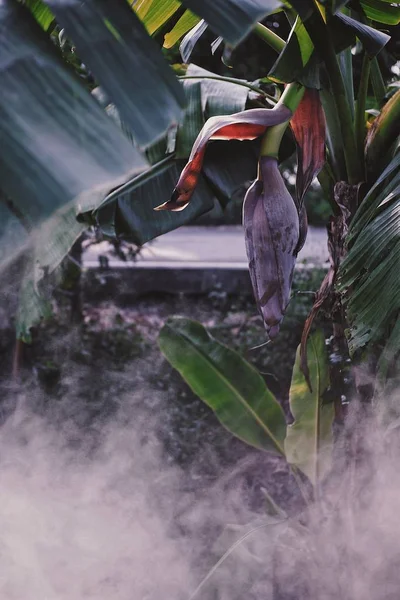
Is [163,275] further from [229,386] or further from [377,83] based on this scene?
[377,83]

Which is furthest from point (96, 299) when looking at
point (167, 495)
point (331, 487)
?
point (331, 487)

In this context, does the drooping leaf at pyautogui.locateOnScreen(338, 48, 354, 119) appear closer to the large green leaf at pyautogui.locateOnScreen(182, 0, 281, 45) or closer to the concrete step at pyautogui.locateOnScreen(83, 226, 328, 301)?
the large green leaf at pyautogui.locateOnScreen(182, 0, 281, 45)

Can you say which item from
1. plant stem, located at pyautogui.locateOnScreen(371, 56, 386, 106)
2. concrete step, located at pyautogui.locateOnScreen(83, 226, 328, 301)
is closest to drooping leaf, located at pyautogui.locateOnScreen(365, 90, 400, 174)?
plant stem, located at pyautogui.locateOnScreen(371, 56, 386, 106)

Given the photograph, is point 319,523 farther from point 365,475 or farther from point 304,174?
point 304,174

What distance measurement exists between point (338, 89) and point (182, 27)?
476 mm

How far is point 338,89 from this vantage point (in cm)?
108

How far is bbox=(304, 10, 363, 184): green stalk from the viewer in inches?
36.0

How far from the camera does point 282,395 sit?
10.3 ft

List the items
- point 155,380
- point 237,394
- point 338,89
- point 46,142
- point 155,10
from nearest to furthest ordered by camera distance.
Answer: point 46,142 → point 338,89 → point 155,10 → point 237,394 → point 155,380

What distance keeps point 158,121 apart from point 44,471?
7.03ft

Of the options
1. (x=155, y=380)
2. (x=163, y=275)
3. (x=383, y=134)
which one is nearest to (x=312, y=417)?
(x=383, y=134)

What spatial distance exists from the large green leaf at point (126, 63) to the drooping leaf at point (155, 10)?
0.80 meters

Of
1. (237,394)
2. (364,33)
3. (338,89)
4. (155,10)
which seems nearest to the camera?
(364,33)

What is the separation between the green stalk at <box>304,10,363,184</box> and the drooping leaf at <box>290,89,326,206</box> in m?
0.06
